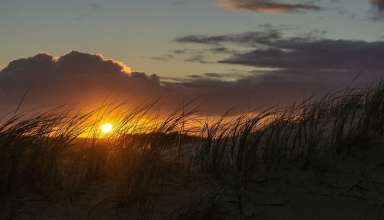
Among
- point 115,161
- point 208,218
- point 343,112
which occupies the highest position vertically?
point 343,112

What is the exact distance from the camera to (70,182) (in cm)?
455

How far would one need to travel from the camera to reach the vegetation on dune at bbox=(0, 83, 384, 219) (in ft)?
14.7

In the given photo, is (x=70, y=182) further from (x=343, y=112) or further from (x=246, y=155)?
(x=343, y=112)

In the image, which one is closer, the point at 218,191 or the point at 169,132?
the point at 218,191

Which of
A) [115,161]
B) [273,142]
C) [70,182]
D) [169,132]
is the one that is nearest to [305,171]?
[273,142]

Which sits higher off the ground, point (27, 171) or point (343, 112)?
point (343, 112)

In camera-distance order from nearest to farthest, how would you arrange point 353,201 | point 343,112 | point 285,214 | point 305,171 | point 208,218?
point 208,218 < point 285,214 < point 353,201 < point 305,171 < point 343,112

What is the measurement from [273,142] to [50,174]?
75.3 inches

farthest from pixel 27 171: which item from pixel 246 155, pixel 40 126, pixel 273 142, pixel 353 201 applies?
pixel 353 201

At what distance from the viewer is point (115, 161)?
16.1 feet

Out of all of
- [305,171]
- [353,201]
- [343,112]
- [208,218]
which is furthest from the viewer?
[343,112]

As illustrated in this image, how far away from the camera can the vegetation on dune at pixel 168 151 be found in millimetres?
4492

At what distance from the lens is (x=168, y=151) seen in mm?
5527

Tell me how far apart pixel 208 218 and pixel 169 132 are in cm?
140
